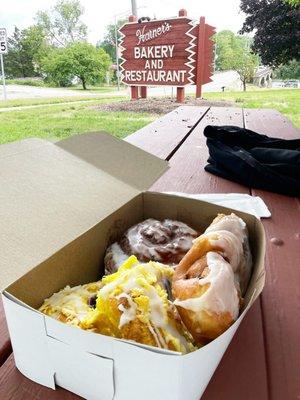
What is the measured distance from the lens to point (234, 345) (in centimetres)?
46

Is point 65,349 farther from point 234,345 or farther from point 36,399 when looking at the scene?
point 234,345

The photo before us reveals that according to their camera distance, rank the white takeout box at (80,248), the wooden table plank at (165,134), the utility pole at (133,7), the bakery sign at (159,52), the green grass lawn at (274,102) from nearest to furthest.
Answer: the white takeout box at (80,248)
the wooden table plank at (165,134)
the bakery sign at (159,52)
the green grass lawn at (274,102)
the utility pole at (133,7)

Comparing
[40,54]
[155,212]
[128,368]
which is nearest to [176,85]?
[155,212]

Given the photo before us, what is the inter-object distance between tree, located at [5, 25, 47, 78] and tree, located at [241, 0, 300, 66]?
14.7m

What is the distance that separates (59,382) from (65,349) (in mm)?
72

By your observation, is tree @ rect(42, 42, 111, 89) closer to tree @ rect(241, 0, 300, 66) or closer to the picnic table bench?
tree @ rect(241, 0, 300, 66)

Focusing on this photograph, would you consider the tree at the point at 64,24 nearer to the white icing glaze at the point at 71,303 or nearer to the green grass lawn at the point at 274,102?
the green grass lawn at the point at 274,102

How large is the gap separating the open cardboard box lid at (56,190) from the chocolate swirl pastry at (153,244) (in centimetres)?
5

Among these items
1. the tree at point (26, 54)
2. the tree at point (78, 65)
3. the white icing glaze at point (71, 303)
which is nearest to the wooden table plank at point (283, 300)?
the white icing glaze at point (71, 303)

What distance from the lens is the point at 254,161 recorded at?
1107 millimetres

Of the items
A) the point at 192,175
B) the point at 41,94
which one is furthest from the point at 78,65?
the point at 192,175

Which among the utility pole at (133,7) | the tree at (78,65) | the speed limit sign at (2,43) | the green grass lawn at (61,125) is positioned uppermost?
the utility pole at (133,7)

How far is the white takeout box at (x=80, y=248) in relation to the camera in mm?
318

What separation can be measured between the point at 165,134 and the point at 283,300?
1423 millimetres
